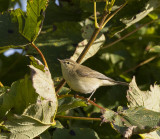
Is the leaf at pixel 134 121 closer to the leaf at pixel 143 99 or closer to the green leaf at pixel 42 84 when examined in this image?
the leaf at pixel 143 99

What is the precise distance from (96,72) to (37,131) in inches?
47.4

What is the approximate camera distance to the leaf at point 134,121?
1.82m

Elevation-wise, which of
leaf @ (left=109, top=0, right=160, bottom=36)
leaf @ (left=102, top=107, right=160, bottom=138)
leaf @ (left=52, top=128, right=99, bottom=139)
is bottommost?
leaf @ (left=52, top=128, right=99, bottom=139)

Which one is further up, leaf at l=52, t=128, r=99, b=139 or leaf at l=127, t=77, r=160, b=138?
leaf at l=127, t=77, r=160, b=138

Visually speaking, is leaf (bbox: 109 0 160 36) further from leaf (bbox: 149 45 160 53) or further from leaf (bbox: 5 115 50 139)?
leaf (bbox: 5 115 50 139)

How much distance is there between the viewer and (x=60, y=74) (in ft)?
8.20

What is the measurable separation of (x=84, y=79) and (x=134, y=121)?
41.7 inches

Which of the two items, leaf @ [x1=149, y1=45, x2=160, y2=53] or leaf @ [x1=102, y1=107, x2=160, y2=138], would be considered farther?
leaf @ [x1=149, y1=45, x2=160, y2=53]

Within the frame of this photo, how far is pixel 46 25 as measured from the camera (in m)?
2.69

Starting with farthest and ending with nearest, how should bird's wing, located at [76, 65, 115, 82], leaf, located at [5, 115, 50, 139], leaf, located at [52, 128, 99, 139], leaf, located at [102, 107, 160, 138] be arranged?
bird's wing, located at [76, 65, 115, 82], leaf, located at [52, 128, 99, 139], leaf, located at [102, 107, 160, 138], leaf, located at [5, 115, 50, 139]

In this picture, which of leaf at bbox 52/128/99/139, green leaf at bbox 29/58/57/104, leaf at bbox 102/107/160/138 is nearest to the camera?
green leaf at bbox 29/58/57/104

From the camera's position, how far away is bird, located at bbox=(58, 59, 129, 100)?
→ 264cm

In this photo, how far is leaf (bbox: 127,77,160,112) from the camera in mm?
A: 2158

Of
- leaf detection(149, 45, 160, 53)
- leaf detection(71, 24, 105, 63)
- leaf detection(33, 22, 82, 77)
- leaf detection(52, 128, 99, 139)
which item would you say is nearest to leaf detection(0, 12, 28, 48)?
leaf detection(33, 22, 82, 77)
